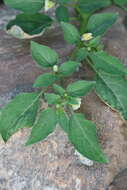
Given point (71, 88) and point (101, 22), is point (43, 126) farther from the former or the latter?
point (101, 22)

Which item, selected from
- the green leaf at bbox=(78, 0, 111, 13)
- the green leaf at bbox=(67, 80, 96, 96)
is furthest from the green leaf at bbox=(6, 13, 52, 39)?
the green leaf at bbox=(67, 80, 96, 96)

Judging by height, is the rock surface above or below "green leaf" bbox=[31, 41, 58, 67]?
below

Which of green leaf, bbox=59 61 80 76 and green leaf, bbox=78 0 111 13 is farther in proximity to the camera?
green leaf, bbox=78 0 111 13

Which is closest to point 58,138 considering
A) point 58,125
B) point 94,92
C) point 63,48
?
point 58,125

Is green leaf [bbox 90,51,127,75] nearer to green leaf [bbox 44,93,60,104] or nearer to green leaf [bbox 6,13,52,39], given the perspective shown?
green leaf [bbox 44,93,60,104]

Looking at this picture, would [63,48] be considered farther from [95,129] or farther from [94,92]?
[95,129]

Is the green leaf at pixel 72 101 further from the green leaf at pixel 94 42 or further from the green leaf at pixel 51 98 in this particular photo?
the green leaf at pixel 94 42

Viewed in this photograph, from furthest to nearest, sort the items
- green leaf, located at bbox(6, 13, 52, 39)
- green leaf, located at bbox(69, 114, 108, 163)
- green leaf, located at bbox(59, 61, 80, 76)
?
green leaf, located at bbox(6, 13, 52, 39) < green leaf, located at bbox(59, 61, 80, 76) < green leaf, located at bbox(69, 114, 108, 163)
